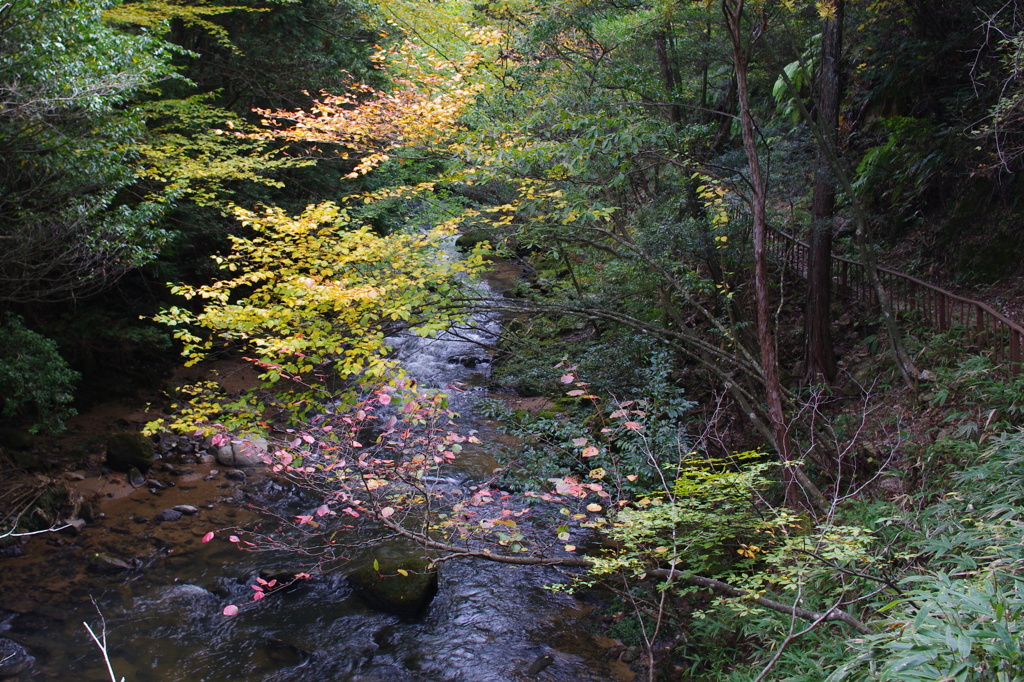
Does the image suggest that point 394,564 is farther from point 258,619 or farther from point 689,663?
point 689,663

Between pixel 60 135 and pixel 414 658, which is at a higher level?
pixel 60 135

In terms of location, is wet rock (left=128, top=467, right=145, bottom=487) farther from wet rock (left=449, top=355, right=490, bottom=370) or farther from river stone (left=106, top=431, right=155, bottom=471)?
wet rock (left=449, top=355, right=490, bottom=370)

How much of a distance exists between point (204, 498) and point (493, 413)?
4.75 m

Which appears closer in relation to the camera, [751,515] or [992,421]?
[751,515]

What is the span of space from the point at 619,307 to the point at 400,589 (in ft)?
15.7

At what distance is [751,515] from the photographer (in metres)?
4.41

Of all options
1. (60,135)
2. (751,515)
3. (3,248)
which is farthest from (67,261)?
(751,515)

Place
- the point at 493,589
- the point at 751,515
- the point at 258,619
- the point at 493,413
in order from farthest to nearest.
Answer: the point at 493,413 → the point at 493,589 → the point at 258,619 → the point at 751,515

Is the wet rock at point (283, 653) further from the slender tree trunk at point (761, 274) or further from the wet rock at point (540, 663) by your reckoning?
the slender tree trunk at point (761, 274)

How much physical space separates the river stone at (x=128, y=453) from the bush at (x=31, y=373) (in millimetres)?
1390

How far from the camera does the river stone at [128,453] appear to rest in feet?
30.6

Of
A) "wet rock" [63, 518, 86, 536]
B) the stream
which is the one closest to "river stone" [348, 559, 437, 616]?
the stream

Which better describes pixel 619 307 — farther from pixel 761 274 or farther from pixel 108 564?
pixel 108 564

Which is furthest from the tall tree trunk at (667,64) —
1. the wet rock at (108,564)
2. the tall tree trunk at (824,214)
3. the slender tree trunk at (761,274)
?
the wet rock at (108,564)
